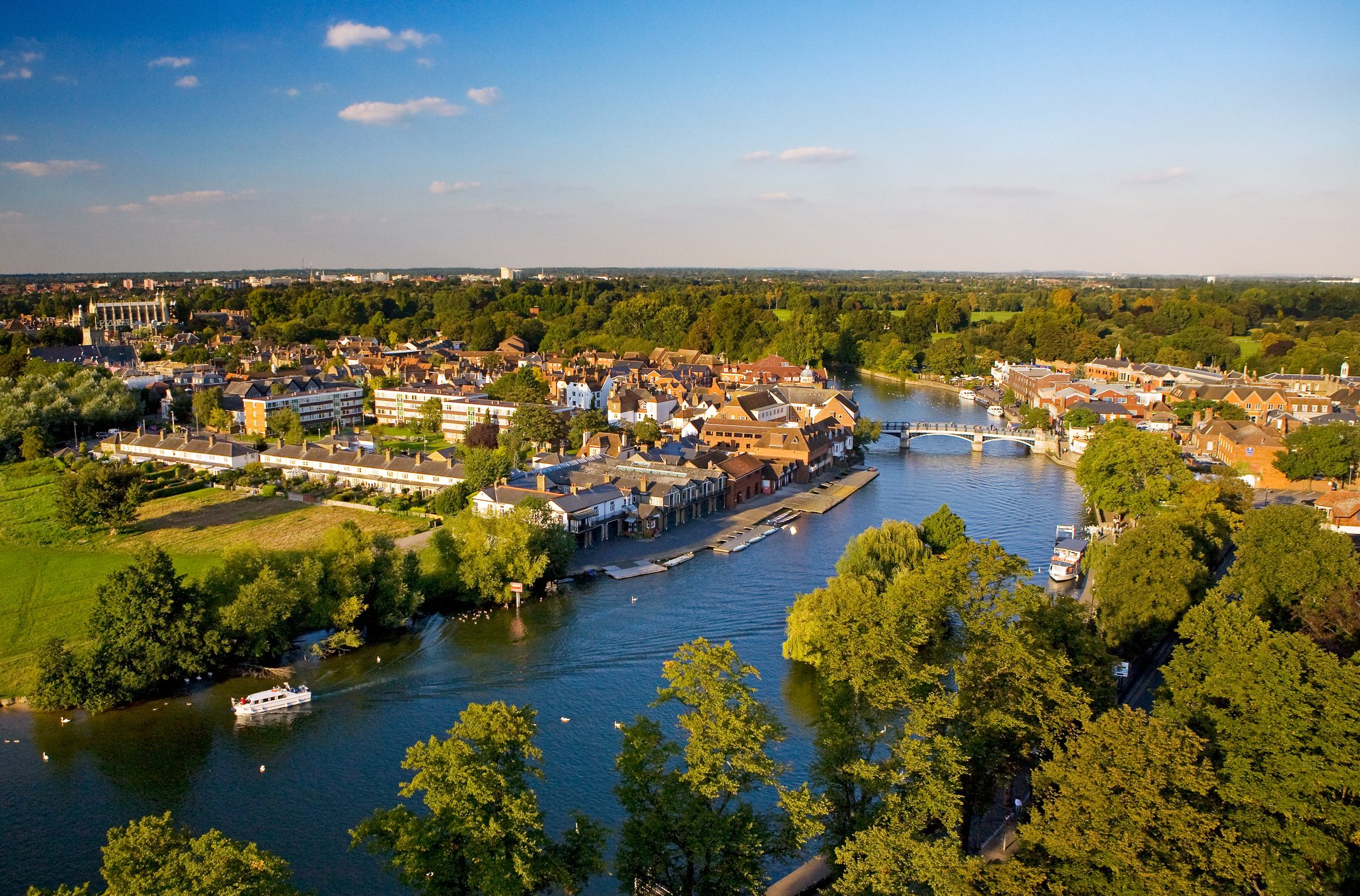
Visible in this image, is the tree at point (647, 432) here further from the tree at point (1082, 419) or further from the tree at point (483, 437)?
the tree at point (1082, 419)

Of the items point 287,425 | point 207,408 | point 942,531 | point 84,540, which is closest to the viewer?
point 942,531


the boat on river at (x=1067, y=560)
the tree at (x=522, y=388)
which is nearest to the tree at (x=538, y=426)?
the tree at (x=522, y=388)

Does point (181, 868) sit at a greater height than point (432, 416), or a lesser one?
lesser

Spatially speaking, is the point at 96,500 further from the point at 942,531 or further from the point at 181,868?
the point at 942,531

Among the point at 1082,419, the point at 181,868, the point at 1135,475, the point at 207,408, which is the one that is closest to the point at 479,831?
the point at 181,868

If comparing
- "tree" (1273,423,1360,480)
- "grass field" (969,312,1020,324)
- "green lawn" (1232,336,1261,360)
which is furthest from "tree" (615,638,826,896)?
"grass field" (969,312,1020,324)
